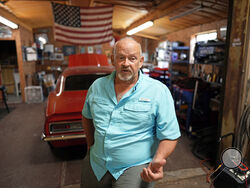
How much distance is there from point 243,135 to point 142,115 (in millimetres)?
2012

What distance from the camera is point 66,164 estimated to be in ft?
10.8

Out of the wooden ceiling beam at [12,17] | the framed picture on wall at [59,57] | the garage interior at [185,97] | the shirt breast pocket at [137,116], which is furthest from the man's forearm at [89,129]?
the framed picture on wall at [59,57]

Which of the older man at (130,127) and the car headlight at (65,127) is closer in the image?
the older man at (130,127)

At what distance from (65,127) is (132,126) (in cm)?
192

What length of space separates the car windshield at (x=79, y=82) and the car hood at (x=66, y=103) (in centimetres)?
23

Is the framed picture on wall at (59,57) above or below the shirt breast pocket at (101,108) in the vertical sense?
above

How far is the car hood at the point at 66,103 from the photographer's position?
2.98 metres

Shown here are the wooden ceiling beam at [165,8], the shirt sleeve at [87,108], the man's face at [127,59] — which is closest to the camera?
the man's face at [127,59]

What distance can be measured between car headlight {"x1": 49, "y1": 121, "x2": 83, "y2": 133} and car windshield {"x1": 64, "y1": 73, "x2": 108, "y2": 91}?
3.68 ft

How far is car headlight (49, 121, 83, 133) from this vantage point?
295 cm

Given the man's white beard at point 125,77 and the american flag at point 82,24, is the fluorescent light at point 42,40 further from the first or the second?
the man's white beard at point 125,77

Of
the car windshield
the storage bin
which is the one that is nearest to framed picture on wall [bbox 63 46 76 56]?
the storage bin

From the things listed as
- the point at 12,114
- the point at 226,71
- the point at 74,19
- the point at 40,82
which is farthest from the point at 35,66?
the point at 226,71

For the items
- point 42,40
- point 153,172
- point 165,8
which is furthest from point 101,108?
point 42,40
